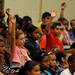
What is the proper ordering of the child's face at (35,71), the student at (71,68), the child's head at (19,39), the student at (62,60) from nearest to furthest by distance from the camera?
the child's face at (35,71) → the student at (71,68) → the child's head at (19,39) → the student at (62,60)

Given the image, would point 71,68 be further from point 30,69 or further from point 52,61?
point 30,69

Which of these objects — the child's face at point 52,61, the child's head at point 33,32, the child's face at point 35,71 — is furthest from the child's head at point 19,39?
the child's face at point 35,71

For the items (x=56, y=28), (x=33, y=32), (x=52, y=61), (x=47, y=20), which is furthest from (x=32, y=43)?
(x=47, y=20)

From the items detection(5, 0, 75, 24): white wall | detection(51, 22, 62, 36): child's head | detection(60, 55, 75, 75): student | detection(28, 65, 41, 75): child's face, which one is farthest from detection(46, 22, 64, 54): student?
detection(5, 0, 75, 24): white wall

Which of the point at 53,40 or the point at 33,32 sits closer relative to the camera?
the point at 33,32

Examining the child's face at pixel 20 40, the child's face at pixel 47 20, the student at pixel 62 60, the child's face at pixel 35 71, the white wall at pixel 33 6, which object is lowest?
the student at pixel 62 60

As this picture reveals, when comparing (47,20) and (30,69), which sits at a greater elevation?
(47,20)

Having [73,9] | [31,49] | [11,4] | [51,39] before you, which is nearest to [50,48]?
[51,39]

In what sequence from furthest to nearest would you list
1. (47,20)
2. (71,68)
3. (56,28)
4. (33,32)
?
1. (47,20)
2. (56,28)
3. (33,32)
4. (71,68)

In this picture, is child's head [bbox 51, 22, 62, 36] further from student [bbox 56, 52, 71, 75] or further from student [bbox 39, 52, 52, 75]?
student [bbox 39, 52, 52, 75]

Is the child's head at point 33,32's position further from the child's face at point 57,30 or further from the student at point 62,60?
the child's face at point 57,30

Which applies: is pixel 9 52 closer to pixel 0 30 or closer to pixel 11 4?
pixel 0 30

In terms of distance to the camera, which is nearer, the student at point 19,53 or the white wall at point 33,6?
the student at point 19,53

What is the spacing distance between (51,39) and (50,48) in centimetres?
17
